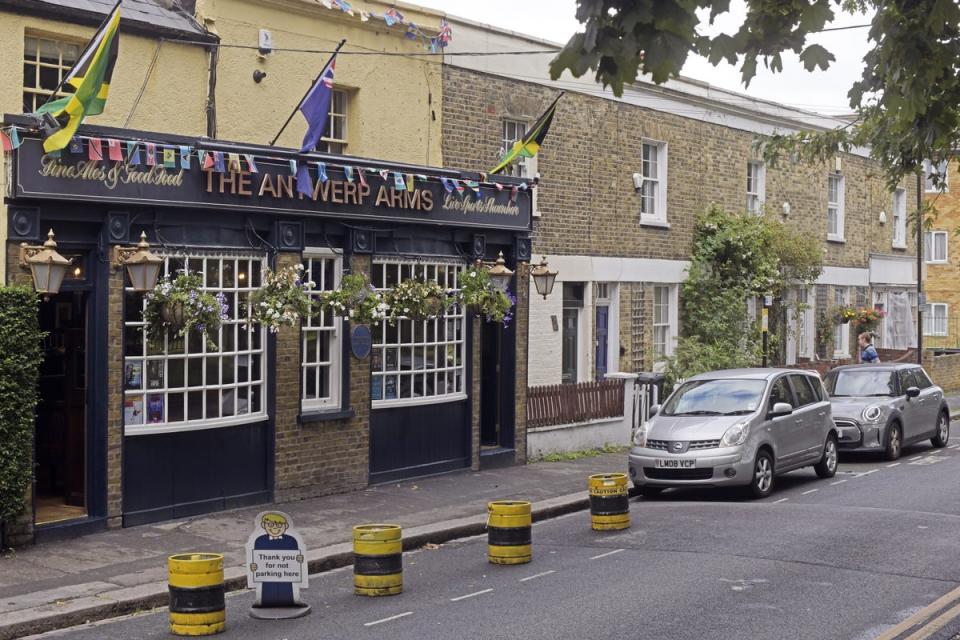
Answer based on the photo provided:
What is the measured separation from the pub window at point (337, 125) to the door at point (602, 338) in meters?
7.33

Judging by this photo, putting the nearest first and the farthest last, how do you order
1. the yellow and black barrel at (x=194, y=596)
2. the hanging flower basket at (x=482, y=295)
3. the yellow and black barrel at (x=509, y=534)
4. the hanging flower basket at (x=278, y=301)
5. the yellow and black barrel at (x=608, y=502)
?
the yellow and black barrel at (x=194, y=596) → the yellow and black barrel at (x=509, y=534) → the yellow and black barrel at (x=608, y=502) → the hanging flower basket at (x=278, y=301) → the hanging flower basket at (x=482, y=295)

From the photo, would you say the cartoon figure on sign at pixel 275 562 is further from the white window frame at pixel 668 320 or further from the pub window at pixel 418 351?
the white window frame at pixel 668 320

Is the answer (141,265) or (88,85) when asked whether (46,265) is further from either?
(88,85)

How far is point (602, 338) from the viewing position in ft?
75.2

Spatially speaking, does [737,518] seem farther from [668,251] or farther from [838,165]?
[838,165]

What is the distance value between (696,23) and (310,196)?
9.41 m

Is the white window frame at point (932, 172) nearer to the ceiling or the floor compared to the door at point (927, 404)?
nearer to the ceiling

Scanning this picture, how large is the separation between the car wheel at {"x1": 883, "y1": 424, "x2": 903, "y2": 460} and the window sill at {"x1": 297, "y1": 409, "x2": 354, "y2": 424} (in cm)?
969

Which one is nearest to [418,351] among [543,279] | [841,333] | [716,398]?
[543,279]

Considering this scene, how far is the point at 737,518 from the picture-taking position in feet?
46.3

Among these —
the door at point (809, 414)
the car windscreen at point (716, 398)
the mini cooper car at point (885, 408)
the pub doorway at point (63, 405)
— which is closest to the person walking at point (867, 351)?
the mini cooper car at point (885, 408)

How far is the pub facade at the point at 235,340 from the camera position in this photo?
42.3 ft

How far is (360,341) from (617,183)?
8.57 metres

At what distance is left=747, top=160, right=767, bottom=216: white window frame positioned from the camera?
27570 millimetres
